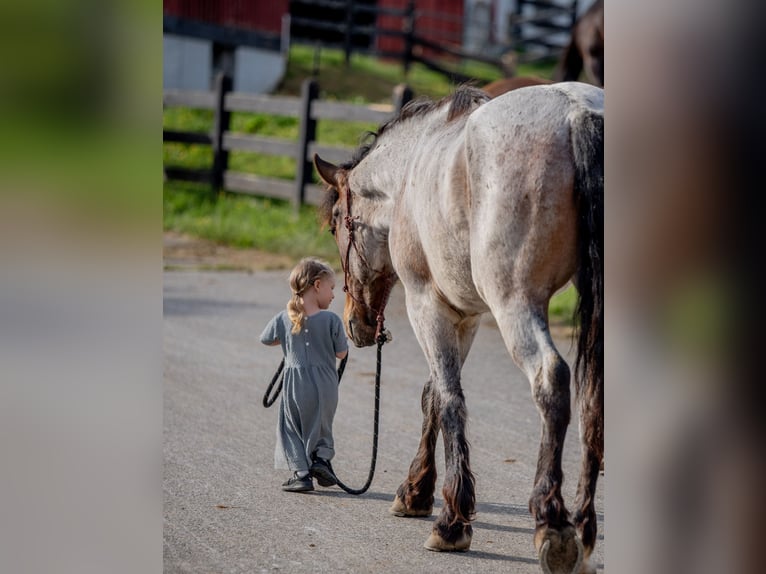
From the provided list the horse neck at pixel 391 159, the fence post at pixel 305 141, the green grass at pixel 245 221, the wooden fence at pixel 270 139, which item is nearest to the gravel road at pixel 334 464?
the horse neck at pixel 391 159

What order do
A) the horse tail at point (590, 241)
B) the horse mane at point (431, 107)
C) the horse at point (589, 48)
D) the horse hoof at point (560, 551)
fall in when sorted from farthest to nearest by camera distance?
the horse at point (589, 48), the horse mane at point (431, 107), the horse tail at point (590, 241), the horse hoof at point (560, 551)

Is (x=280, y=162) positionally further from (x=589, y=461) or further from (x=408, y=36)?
(x=589, y=461)

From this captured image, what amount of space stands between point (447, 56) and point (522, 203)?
81.3 feet

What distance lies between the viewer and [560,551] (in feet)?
10.3

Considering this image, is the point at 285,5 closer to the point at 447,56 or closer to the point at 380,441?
the point at 447,56

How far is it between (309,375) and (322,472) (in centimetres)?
42

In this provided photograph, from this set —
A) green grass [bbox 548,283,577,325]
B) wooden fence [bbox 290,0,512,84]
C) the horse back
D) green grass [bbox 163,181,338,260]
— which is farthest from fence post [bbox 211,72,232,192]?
the horse back

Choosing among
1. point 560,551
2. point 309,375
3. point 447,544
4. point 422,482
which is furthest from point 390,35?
point 560,551

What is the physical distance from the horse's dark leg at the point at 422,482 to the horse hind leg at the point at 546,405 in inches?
39.8

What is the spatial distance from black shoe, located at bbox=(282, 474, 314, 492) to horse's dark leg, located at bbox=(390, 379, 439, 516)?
0.40 metres

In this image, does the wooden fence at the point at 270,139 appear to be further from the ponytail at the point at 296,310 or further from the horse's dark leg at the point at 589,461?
the horse's dark leg at the point at 589,461

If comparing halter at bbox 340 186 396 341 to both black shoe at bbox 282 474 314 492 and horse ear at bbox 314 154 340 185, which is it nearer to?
horse ear at bbox 314 154 340 185

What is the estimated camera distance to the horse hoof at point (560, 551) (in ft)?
10.2
